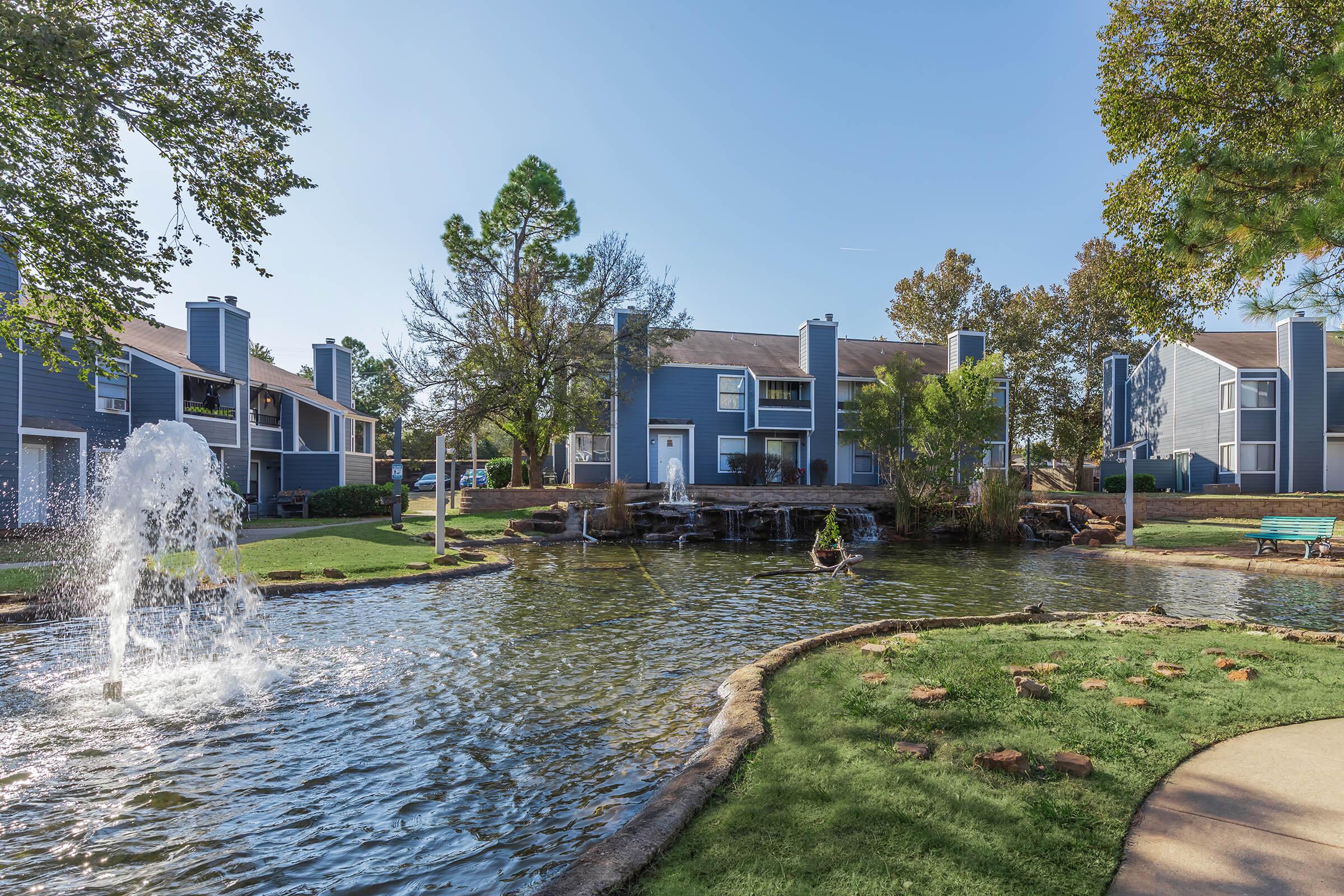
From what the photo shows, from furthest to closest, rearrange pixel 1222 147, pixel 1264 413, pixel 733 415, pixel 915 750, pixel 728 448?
pixel 728 448
pixel 733 415
pixel 1264 413
pixel 1222 147
pixel 915 750

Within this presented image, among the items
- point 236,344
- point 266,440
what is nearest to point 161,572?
point 236,344

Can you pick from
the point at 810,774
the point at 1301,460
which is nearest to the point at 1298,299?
the point at 810,774

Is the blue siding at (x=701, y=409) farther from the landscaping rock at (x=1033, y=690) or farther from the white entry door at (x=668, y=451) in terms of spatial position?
the landscaping rock at (x=1033, y=690)

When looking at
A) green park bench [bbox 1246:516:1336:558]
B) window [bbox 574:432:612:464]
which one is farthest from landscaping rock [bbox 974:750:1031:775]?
window [bbox 574:432:612:464]

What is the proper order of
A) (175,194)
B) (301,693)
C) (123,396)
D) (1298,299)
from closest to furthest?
(301,693) < (1298,299) < (175,194) < (123,396)

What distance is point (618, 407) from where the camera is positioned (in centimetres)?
3095

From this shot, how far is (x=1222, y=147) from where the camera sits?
8148 millimetres

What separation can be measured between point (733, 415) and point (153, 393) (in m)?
21.8

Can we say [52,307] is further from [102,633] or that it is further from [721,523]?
[721,523]

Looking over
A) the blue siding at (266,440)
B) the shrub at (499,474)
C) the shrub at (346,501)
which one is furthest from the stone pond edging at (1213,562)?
the shrub at (499,474)

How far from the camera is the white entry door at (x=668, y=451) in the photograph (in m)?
32.1

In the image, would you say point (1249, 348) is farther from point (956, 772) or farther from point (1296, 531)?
point (956, 772)

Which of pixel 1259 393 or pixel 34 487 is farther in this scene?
pixel 1259 393

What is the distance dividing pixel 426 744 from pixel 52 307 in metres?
9.80
